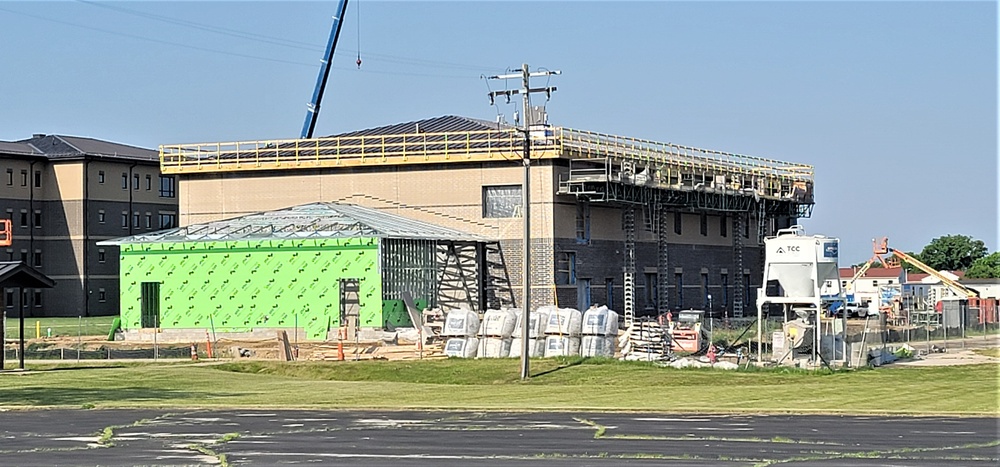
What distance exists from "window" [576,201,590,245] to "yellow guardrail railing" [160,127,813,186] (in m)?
2.23

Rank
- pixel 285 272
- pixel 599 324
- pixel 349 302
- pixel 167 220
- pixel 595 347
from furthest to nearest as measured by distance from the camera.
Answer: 1. pixel 167 220
2. pixel 285 272
3. pixel 349 302
4. pixel 599 324
5. pixel 595 347

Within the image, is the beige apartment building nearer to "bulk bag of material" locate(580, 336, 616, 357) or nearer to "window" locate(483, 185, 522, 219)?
"window" locate(483, 185, 522, 219)

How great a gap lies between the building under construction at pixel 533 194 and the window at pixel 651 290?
0.27ft

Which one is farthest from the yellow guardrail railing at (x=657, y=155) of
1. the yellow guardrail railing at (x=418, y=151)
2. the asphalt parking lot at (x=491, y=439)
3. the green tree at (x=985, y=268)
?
the green tree at (x=985, y=268)

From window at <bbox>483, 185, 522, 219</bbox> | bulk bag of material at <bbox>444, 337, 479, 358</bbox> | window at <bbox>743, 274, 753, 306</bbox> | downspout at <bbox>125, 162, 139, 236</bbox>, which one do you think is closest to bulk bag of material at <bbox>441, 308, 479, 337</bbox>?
bulk bag of material at <bbox>444, 337, 479, 358</bbox>

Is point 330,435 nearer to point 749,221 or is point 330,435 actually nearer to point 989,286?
point 749,221

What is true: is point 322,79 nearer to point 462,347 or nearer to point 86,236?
point 86,236

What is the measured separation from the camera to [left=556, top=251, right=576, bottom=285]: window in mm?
63719

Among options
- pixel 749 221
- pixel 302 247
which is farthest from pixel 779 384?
pixel 749 221

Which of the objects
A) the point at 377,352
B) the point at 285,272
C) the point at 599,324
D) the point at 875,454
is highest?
the point at 285,272

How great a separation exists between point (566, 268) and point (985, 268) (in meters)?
103

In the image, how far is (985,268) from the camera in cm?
15600

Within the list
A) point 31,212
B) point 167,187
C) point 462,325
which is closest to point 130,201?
point 167,187

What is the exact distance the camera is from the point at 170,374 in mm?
44406
